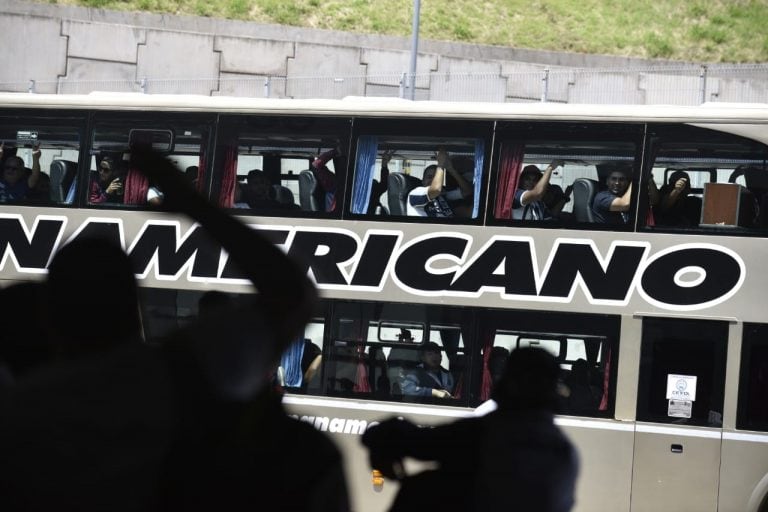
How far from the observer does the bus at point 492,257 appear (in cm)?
1029

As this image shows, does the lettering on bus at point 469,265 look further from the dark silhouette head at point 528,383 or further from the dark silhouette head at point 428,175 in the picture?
the dark silhouette head at point 528,383

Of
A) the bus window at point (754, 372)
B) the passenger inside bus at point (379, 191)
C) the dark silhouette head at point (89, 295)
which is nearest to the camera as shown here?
the dark silhouette head at point (89, 295)

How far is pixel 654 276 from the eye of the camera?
10.5 m

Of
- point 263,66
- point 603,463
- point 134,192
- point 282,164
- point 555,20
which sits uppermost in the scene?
point 555,20

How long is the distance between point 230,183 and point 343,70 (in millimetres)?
18145

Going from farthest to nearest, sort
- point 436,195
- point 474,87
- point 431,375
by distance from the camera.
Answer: point 474,87, point 436,195, point 431,375

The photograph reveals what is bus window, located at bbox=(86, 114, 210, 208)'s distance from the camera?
461 inches

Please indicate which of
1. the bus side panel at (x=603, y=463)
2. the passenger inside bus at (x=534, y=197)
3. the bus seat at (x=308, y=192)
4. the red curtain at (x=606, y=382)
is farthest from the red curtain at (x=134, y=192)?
the red curtain at (x=606, y=382)

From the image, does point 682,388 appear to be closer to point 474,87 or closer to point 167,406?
point 167,406

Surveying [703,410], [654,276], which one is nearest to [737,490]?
[703,410]

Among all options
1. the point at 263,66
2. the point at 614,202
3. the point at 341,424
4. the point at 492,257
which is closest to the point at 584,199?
the point at 614,202

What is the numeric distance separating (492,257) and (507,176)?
775 mm

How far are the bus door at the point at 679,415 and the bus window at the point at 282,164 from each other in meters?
3.15

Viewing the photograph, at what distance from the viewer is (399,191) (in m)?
11.2
